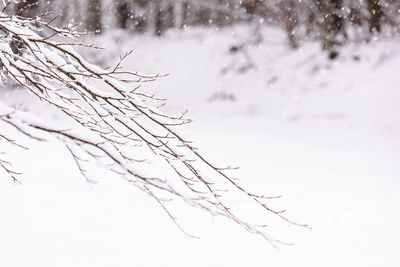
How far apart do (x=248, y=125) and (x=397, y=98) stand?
3.56m

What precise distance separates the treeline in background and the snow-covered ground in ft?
1.60

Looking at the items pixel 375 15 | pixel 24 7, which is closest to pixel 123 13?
pixel 375 15

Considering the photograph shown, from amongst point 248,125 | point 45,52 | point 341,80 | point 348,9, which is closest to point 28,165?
point 248,125

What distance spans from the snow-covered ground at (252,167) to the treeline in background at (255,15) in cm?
49

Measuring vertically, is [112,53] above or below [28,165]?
above

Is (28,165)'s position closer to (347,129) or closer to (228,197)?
(228,197)

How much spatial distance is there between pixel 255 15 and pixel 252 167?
7.26 meters

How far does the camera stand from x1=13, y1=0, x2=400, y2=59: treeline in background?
1137 centimetres

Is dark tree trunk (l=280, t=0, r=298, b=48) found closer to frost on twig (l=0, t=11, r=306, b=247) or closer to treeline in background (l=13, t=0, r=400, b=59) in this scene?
treeline in background (l=13, t=0, r=400, b=59)

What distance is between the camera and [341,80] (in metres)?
11.0

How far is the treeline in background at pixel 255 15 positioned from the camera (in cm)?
1137

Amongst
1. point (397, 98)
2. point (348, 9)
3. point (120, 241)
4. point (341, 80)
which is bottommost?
point (120, 241)

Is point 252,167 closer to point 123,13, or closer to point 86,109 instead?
point 86,109

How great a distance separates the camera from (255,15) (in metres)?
14.2
